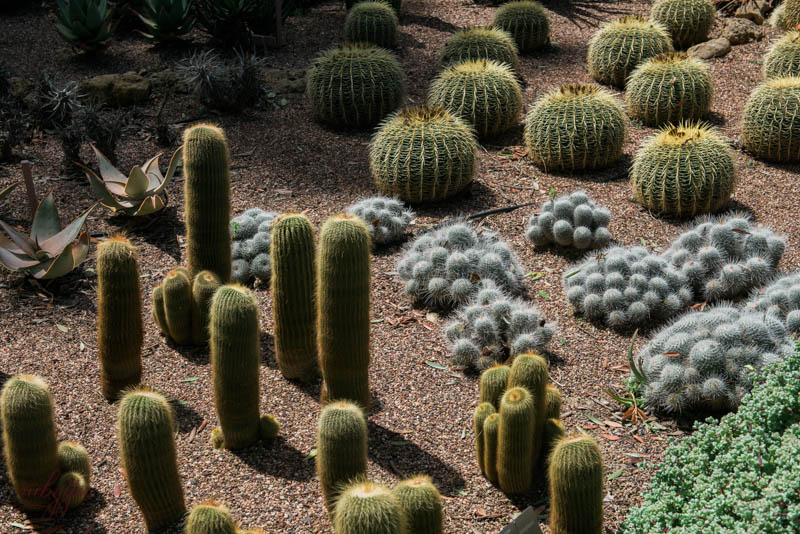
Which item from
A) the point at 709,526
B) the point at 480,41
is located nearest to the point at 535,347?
the point at 709,526

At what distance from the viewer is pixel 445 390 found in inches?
195

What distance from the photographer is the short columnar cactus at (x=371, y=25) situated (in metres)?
10.2

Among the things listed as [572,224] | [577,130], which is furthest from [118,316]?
[577,130]

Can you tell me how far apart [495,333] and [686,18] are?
6.79 m

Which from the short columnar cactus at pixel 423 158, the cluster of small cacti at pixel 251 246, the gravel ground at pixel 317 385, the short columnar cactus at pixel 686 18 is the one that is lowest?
the gravel ground at pixel 317 385

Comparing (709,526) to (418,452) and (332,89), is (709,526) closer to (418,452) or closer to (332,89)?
(418,452)

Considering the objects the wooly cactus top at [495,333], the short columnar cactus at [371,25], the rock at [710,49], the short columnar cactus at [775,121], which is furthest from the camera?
the short columnar cactus at [371,25]

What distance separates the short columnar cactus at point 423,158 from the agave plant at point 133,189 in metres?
1.67

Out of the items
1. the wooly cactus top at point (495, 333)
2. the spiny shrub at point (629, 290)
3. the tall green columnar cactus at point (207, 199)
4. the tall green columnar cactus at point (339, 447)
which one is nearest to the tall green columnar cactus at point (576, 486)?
the tall green columnar cactus at point (339, 447)

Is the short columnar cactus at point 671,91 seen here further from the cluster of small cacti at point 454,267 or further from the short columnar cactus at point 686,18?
the cluster of small cacti at point 454,267

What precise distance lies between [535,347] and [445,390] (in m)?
0.61

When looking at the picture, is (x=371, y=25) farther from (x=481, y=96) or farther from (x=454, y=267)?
(x=454, y=267)

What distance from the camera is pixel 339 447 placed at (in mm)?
3555

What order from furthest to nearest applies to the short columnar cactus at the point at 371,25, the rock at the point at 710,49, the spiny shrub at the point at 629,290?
the short columnar cactus at the point at 371,25, the rock at the point at 710,49, the spiny shrub at the point at 629,290
